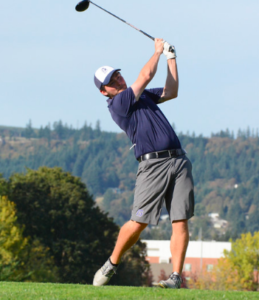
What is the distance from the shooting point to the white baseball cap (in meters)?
8.96

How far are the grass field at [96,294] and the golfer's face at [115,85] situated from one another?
2.61 m

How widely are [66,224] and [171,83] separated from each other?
55.6m

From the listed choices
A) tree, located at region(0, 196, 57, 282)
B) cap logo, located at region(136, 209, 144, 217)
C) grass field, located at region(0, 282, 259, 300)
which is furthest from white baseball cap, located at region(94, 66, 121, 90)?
tree, located at region(0, 196, 57, 282)

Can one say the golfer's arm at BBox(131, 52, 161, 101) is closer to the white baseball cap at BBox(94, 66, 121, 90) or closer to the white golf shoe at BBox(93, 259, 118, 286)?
the white baseball cap at BBox(94, 66, 121, 90)

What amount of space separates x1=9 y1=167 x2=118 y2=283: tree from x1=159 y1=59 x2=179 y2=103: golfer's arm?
166ft

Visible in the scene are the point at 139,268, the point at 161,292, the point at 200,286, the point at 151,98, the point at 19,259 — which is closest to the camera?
the point at 161,292

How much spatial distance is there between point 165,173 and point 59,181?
6060 centimetres

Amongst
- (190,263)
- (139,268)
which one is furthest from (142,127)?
(190,263)

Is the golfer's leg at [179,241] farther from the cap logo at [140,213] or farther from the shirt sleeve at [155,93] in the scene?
the shirt sleeve at [155,93]

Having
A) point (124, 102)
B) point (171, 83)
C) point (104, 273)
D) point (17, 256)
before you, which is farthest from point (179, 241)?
point (17, 256)

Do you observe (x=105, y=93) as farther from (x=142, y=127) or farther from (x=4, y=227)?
(x=4, y=227)

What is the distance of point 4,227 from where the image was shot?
175 feet

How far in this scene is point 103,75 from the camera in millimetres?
9000

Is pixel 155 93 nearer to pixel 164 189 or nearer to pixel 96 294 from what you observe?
pixel 164 189
